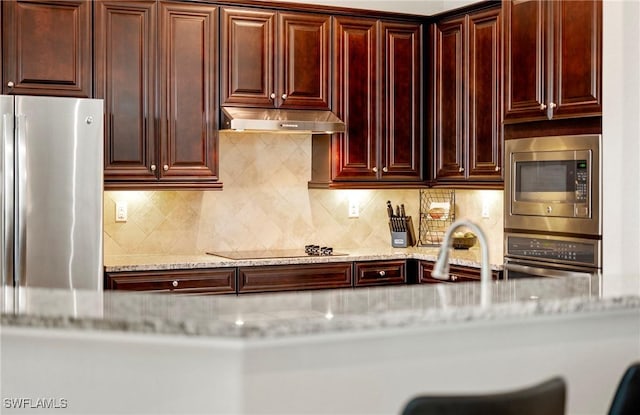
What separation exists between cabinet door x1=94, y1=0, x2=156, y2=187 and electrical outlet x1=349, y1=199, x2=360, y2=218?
1.47 meters

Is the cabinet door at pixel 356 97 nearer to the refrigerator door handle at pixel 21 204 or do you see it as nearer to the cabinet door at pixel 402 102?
the cabinet door at pixel 402 102

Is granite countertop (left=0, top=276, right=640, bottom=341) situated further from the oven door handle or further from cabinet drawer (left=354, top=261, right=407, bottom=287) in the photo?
cabinet drawer (left=354, top=261, right=407, bottom=287)

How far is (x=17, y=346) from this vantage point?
6.86ft

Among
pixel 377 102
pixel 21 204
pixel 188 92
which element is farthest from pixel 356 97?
pixel 21 204

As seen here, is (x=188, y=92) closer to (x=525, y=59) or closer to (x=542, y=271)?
(x=525, y=59)

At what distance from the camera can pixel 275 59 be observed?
5.18 metres

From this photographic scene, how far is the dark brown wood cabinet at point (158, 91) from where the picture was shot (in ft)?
15.7

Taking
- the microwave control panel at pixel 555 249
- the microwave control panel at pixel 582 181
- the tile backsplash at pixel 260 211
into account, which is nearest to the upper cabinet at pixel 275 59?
the tile backsplash at pixel 260 211

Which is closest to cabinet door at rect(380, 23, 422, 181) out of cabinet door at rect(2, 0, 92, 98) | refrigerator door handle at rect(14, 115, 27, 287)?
cabinet door at rect(2, 0, 92, 98)

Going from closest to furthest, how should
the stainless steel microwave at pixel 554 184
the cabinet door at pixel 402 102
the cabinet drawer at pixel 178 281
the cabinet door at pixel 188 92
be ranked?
the stainless steel microwave at pixel 554 184
the cabinet drawer at pixel 178 281
the cabinet door at pixel 188 92
the cabinet door at pixel 402 102

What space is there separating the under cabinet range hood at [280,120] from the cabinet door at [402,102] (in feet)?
1.39

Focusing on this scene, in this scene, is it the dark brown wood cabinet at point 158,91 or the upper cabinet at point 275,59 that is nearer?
the dark brown wood cabinet at point 158,91

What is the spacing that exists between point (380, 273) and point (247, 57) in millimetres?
1492

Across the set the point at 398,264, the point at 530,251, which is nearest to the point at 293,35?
the point at 398,264
